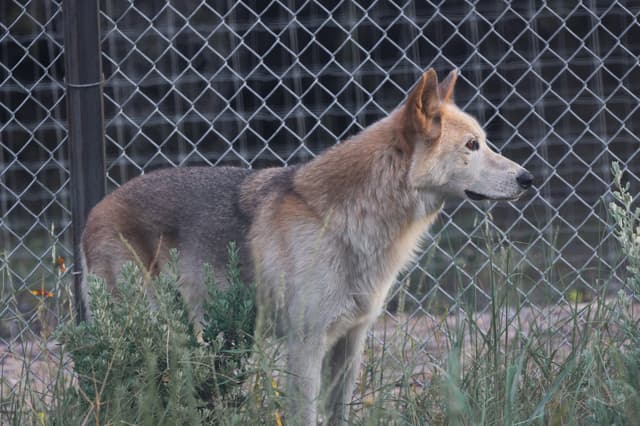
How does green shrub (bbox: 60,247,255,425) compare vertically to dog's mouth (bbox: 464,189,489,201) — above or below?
below

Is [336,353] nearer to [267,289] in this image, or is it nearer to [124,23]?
[267,289]

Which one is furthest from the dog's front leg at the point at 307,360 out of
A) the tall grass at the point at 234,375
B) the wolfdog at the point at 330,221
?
the tall grass at the point at 234,375

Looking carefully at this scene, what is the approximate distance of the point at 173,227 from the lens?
3697 millimetres

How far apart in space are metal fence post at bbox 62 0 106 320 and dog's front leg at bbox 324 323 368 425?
0.90 meters

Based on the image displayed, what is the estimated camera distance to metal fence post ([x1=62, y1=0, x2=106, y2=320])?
3.39 m

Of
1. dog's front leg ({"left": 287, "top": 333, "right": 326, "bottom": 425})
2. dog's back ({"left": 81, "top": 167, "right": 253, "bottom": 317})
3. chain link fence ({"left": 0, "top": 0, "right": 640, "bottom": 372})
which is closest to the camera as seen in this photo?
dog's front leg ({"left": 287, "top": 333, "right": 326, "bottom": 425})

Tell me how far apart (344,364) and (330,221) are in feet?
1.58

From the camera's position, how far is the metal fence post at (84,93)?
11.1 ft

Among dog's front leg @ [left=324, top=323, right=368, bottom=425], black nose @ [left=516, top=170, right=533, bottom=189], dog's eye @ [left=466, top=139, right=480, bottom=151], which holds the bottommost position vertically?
dog's front leg @ [left=324, top=323, right=368, bottom=425]

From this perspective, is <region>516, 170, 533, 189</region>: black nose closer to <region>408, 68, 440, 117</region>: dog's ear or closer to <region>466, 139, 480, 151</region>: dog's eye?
<region>466, 139, 480, 151</region>: dog's eye

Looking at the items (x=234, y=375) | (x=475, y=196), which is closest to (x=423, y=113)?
(x=475, y=196)

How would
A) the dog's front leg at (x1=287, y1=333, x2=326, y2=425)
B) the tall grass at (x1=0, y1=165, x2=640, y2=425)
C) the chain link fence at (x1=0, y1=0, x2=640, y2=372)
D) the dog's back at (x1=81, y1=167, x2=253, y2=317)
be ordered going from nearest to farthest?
the tall grass at (x1=0, y1=165, x2=640, y2=425) → the dog's front leg at (x1=287, y1=333, x2=326, y2=425) → the dog's back at (x1=81, y1=167, x2=253, y2=317) → the chain link fence at (x1=0, y1=0, x2=640, y2=372)

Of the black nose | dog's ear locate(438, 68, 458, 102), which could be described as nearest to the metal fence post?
dog's ear locate(438, 68, 458, 102)

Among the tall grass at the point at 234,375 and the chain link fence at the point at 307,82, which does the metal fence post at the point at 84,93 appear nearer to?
the tall grass at the point at 234,375
